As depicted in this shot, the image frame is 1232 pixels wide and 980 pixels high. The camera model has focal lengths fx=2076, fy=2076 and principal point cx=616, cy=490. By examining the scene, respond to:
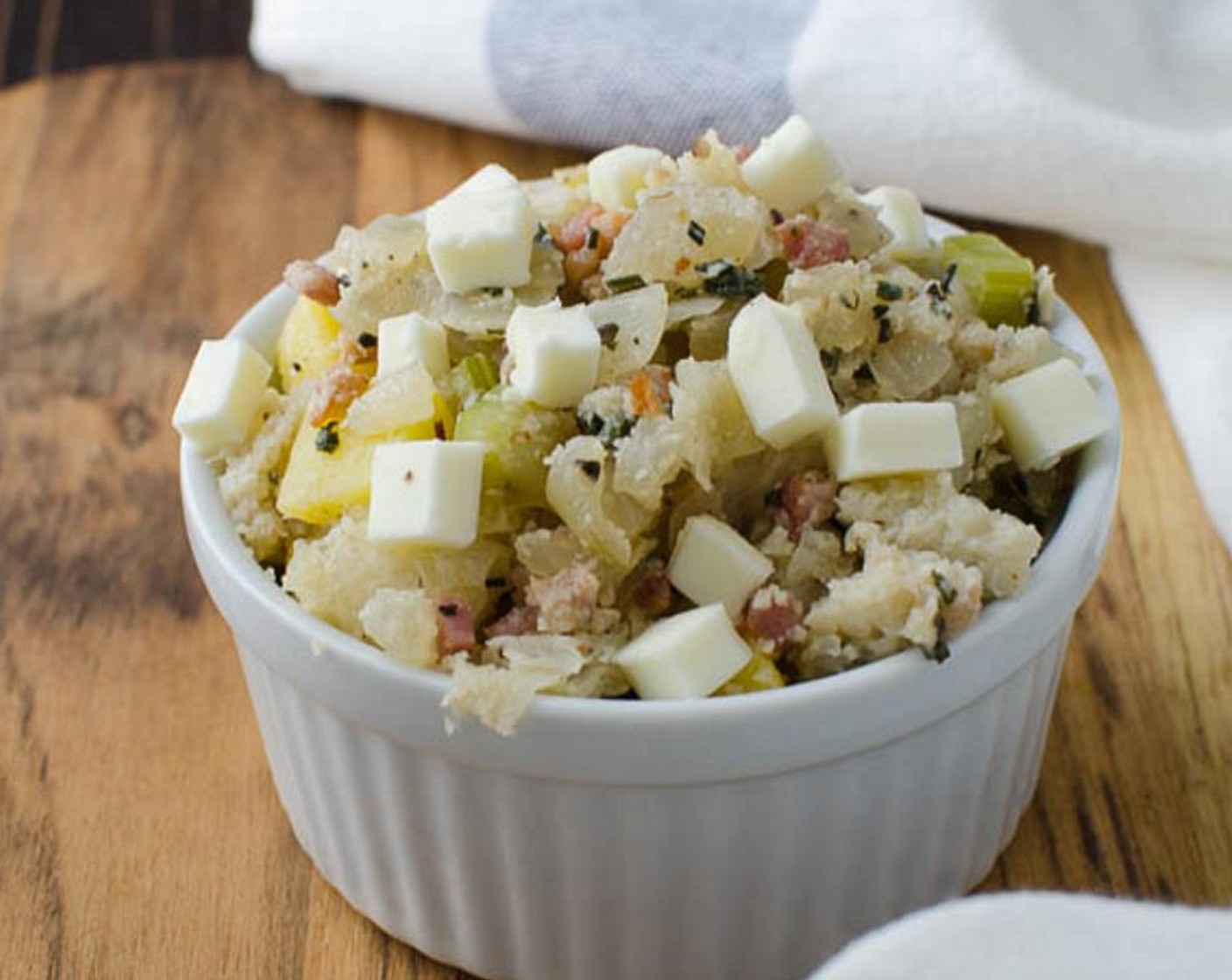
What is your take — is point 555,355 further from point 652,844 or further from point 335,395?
point 652,844

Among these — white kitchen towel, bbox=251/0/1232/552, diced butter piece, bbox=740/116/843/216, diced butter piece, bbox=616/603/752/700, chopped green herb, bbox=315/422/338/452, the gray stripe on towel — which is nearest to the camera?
diced butter piece, bbox=616/603/752/700

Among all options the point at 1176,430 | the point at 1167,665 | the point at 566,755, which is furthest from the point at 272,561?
the point at 1176,430

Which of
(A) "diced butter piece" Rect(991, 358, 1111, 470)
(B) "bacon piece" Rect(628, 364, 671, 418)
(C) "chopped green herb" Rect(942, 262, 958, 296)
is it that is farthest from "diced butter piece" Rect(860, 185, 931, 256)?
(B) "bacon piece" Rect(628, 364, 671, 418)

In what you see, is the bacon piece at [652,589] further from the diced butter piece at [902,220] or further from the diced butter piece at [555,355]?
the diced butter piece at [902,220]

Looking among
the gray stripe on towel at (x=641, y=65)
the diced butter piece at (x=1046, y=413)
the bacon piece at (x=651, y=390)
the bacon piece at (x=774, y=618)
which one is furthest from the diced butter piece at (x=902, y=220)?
the gray stripe on towel at (x=641, y=65)

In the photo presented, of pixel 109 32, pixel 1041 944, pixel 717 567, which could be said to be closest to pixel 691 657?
pixel 717 567

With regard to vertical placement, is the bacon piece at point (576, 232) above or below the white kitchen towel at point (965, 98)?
above

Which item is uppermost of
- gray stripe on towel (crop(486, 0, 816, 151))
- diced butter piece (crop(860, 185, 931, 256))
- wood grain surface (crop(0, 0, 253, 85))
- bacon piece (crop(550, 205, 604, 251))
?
diced butter piece (crop(860, 185, 931, 256))

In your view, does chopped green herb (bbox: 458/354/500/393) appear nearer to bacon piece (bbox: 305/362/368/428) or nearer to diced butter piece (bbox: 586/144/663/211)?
bacon piece (bbox: 305/362/368/428)
